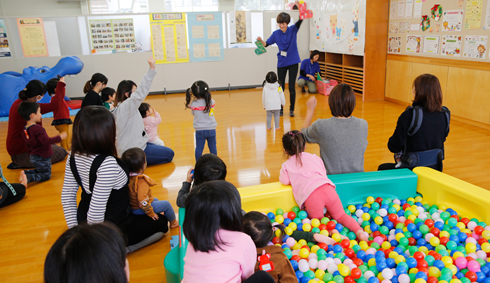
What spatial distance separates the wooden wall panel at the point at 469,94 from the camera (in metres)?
4.58

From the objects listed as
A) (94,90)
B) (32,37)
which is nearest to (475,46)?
(94,90)

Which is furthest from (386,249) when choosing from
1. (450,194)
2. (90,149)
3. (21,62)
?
(21,62)

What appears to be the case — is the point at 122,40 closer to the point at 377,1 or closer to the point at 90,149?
the point at 377,1

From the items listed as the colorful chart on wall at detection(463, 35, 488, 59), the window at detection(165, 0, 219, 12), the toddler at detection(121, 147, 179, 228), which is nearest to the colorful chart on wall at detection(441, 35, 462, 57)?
the colorful chart on wall at detection(463, 35, 488, 59)

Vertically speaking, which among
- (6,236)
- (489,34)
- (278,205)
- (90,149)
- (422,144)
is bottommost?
(6,236)

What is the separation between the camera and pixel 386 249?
82.2 inches

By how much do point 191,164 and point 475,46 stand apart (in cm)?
395

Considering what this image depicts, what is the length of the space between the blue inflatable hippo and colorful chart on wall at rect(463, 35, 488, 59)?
6.71 metres

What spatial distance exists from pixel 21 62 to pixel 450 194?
7.99 m

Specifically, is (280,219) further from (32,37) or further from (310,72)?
(32,37)

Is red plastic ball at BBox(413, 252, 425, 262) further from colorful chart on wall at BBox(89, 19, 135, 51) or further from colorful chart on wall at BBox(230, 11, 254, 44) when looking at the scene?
colorful chart on wall at BBox(89, 19, 135, 51)

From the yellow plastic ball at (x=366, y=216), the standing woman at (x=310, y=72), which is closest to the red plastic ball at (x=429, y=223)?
the yellow plastic ball at (x=366, y=216)

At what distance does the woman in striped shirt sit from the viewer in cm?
178

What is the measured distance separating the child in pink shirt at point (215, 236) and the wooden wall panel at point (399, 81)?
17.7 ft
